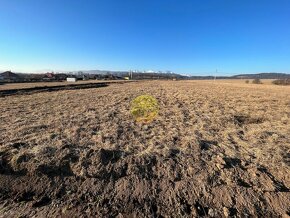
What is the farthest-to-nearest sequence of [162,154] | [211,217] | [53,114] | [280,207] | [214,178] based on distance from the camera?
[53,114] < [162,154] < [214,178] < [280,207] < [211,217]

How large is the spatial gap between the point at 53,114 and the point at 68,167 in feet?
20.2

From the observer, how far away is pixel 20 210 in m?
3.97

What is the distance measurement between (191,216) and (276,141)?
14.7 ft

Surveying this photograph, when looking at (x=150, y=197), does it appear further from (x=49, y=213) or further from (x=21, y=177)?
(x=21, y=177)

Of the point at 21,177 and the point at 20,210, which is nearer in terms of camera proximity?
the point at 20,210

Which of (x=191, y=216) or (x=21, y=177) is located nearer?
(x=191, y=216)

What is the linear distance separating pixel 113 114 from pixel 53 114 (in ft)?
8.46

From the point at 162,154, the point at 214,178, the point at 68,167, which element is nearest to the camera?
the point at 214,178

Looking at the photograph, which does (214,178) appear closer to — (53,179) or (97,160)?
(97,160)

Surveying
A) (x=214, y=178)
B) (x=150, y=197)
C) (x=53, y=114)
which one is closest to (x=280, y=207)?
(x=214, y=178)

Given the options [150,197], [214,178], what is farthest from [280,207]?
[150,197]

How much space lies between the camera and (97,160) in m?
5.55

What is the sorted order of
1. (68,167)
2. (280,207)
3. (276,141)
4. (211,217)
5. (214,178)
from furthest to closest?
1. (276,141)
2. (68,167)
3. (214,178)
4. (280,207)
5. (211,217)

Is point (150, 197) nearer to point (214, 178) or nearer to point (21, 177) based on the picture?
point (214, 178)
